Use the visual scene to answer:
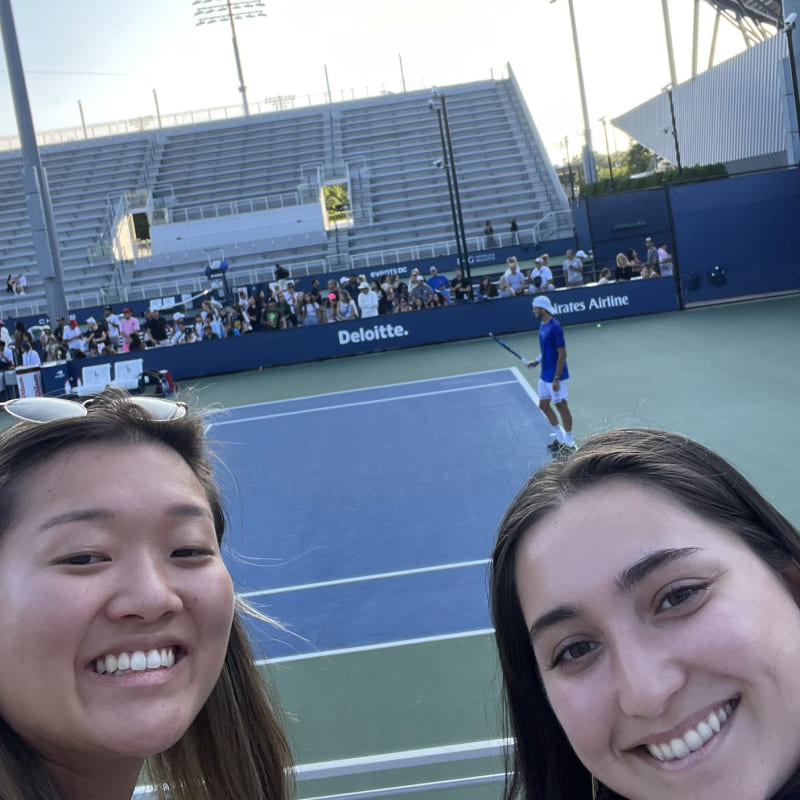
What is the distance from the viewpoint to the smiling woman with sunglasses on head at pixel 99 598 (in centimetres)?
163

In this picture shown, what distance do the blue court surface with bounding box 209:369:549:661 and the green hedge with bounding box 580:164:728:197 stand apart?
19934 mm

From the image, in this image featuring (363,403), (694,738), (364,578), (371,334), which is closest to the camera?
(694,738)

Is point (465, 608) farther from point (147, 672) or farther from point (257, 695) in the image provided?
point (147, 672)

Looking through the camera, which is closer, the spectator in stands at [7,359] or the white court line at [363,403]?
the white court line at [363,403]

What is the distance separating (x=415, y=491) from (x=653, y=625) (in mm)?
9096

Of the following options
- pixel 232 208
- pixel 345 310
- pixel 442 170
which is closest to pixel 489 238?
pixel 442 170

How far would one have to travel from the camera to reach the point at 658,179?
4050cm

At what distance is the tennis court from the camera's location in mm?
5410

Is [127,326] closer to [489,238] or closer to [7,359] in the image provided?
[7,359]

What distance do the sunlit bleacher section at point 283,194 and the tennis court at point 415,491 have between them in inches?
833

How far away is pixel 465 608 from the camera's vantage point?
23.4 feet

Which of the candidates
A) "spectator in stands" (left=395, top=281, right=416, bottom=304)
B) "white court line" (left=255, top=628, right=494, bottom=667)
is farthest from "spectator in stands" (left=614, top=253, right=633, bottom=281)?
"white court line" (left=255, top=628, right=494, bottom=667)

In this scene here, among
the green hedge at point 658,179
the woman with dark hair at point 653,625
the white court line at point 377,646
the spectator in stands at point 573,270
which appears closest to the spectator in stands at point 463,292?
the spectator in stands at point 573,270

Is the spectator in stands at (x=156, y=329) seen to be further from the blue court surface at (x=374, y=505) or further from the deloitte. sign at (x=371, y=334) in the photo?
the blue court surface at (x=374, y=505)
